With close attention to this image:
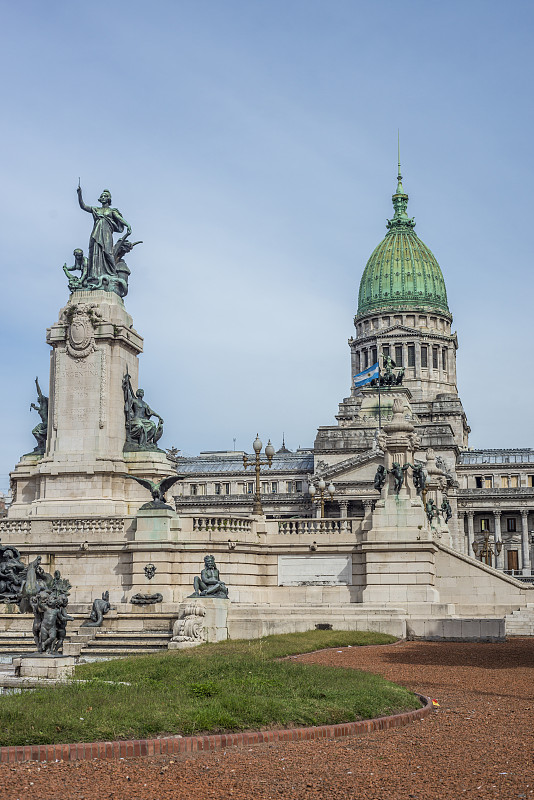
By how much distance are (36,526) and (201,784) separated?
30.5 m

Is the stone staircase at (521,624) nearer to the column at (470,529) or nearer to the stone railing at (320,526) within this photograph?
the stone railing at (320,526)

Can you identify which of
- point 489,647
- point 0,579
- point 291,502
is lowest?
point 489,647

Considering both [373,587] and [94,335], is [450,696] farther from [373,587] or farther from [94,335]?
[94,335]

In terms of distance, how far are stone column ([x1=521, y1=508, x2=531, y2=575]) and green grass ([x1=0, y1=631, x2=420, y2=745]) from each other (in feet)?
318

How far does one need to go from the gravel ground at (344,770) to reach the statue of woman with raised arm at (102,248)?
33.0m

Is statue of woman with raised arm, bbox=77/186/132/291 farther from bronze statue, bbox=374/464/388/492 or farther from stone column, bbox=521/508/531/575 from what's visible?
stone column, bbox=521/508/531/575

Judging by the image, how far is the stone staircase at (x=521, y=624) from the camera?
38.8 metres

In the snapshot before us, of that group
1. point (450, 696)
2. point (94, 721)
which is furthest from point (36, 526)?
point (94, 721)

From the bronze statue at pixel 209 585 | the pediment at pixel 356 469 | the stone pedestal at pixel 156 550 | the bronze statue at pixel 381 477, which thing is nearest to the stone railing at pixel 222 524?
the stone pedestal at pixel 156 550

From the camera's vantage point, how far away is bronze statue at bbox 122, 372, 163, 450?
4447cm

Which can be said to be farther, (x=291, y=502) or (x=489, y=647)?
(x=291, y=502)

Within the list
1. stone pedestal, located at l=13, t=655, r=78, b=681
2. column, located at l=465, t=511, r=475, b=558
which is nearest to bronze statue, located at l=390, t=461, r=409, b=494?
stone pedestal, located at l=13, t=655, r=78, b=681

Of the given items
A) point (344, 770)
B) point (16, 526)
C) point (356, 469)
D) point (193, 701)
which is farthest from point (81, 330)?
point (356, 469)

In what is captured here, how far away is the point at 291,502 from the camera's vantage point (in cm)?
11494
